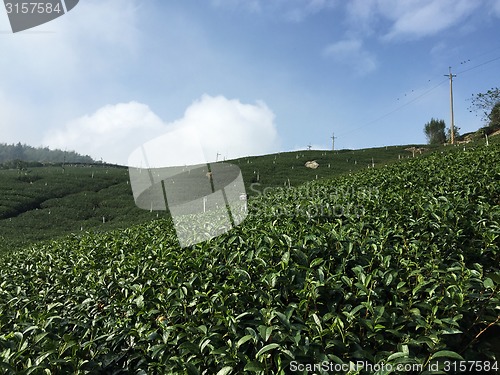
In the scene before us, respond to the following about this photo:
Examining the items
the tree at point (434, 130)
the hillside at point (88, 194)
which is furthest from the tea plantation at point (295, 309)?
the tree at point (434, 130)

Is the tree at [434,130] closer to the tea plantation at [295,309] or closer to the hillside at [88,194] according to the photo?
the hillside at [88,194]

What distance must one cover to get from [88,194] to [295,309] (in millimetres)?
45435

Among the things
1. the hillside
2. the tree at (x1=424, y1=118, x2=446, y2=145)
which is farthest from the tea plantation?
the tree at (x1=424, y1=118, x2=446, y2=145)

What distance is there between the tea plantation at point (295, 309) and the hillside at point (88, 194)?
23805 mm

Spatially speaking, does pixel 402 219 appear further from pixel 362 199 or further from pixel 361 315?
pixel 361 315

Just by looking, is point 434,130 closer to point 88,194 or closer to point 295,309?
point 88,194

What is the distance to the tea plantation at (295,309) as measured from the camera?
2.66 m

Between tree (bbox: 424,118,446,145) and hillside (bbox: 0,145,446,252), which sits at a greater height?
tree (bbox: 424,118,446,145)

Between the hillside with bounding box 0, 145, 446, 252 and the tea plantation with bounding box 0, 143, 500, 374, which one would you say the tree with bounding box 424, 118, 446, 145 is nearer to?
the hillside with bounding box 0, 145, 446, 252

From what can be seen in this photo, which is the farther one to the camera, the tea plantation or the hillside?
the hillside

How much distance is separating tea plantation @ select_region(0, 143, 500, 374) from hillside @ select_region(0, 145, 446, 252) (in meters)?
23.8

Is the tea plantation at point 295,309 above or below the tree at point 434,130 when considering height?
below

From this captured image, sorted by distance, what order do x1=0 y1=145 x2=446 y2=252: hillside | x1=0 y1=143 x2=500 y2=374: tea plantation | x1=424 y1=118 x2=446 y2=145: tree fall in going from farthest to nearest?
x1=424 y1=118 x2=446 y2=145: tree → x1=0 y1=145 x2=446 y2=252: hillside → x1=0 y1=143 x2=500 y2=374: tea plantation

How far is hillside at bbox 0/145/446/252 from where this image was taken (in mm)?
32938
